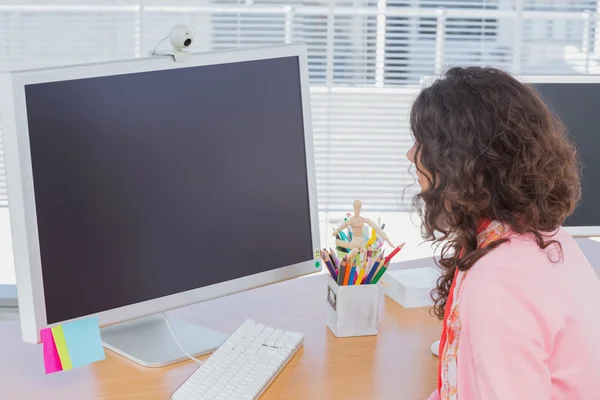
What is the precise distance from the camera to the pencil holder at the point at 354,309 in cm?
133

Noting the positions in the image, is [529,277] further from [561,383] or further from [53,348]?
[53,348]

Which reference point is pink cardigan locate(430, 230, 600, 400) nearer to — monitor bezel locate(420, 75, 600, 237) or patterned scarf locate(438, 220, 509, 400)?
patterned scarf locate(438, 220, 509, 400)

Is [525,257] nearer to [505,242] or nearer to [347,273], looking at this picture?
[505,242]

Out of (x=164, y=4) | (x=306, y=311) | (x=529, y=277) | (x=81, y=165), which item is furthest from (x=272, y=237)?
(x=164, y=4)

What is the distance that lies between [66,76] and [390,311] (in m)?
0.74

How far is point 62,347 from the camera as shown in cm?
112

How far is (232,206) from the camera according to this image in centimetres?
129

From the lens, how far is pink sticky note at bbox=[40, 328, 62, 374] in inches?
43.6

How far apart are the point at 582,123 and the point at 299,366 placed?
0.83 meters

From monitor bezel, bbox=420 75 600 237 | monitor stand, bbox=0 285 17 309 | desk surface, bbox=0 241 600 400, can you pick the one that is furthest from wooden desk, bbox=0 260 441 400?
monitor stand, bbox=0 285 17 309

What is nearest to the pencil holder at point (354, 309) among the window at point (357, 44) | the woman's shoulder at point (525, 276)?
the woman's shoulder at point (525, 276)

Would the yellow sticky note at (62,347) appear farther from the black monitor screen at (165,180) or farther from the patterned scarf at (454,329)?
the patterned scarf at (454,329)

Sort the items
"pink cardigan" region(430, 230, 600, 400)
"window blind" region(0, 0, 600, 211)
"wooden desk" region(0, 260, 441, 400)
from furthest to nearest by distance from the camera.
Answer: "window blind" region(0, 0, 600, 211) < "wooden desk" region(0, 260, 441, 400) < "pink cardigan" region(430, 230, 600, 400)

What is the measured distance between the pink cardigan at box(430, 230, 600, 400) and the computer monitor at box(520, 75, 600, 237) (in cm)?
65
